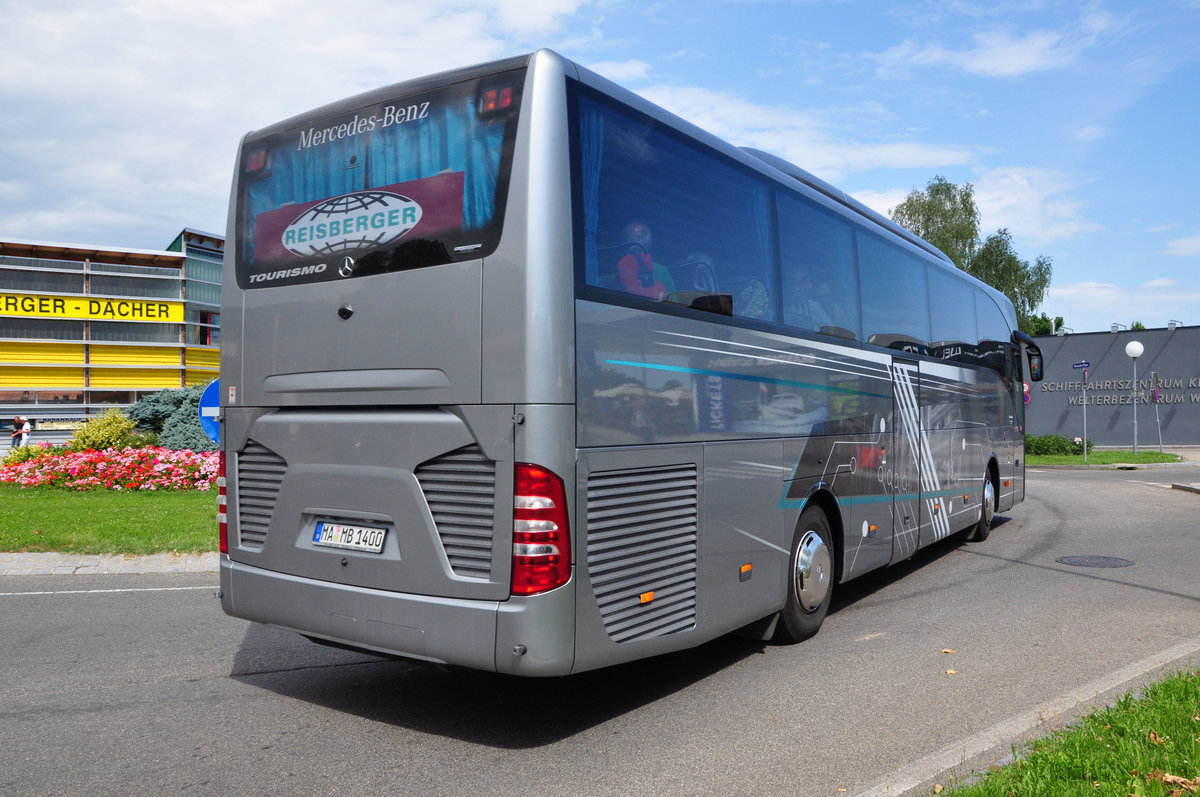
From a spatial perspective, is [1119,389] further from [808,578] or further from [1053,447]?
[808,578]

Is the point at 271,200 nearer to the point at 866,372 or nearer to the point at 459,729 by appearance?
the point at 459,729

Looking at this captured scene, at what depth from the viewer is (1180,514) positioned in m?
15.4

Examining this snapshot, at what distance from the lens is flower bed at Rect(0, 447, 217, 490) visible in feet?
55.3

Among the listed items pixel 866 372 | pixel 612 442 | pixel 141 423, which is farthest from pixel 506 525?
pixel 141 423

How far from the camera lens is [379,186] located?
5.18 m

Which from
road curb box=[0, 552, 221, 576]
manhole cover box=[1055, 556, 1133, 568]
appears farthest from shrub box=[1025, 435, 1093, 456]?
road curb box=[0, 552, 221, 576]

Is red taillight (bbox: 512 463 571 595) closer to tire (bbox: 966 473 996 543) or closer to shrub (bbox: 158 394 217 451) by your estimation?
tire (bbox: 966 473 996 543)

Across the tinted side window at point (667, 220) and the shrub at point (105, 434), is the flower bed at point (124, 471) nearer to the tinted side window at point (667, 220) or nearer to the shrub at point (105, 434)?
the shrub at point (105, 434)

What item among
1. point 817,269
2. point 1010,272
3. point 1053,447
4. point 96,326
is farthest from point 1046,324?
point 817,269

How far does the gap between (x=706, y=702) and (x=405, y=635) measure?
1890 millimetres

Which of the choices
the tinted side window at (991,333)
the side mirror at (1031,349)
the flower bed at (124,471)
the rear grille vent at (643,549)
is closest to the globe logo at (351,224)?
the rear grille vent at (643,549)

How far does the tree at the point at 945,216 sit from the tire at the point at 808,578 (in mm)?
52417

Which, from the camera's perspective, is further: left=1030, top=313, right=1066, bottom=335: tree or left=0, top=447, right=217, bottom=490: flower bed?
left=1030, top=313, right=1066, bottom=335: tree

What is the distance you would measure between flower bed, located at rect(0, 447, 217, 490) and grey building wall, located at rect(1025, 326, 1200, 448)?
1507 inches
